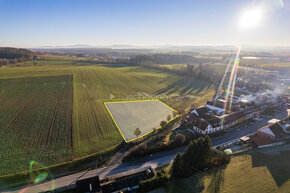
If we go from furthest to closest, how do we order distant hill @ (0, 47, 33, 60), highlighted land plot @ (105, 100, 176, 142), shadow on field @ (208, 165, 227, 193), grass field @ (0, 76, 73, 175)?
1. distant hill @ (0, 47, 33, 60)
2. highlighted land plot @ (105, 100, 176, 142)
3. grass field @ (0, 76, 73, 175)
4. shadow on field @ (208, 165, 227, 193)

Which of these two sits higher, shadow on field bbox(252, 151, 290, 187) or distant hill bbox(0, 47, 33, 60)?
distant hill bbox(0, 47, 33, 60)

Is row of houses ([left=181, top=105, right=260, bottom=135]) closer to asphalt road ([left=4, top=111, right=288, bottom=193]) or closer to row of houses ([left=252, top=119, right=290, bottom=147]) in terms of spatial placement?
asphalt road ([left=4, top=111, right=288, bottom=193])

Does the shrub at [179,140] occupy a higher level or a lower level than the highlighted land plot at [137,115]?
lower

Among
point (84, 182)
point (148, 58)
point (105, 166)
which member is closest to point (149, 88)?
point (105, 166)

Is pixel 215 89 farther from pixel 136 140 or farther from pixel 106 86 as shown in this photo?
pixel 136 140

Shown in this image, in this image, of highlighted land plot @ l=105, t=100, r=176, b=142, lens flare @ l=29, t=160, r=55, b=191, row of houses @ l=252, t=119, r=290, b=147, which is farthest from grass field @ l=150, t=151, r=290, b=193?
lens flare @ l=29, t=160, r=55, b=191

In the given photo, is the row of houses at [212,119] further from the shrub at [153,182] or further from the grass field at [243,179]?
the shrub at [153,182]

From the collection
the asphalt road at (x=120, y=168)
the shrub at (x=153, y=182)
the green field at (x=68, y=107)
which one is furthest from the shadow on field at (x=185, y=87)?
the shrub at (x=153, y=182)
